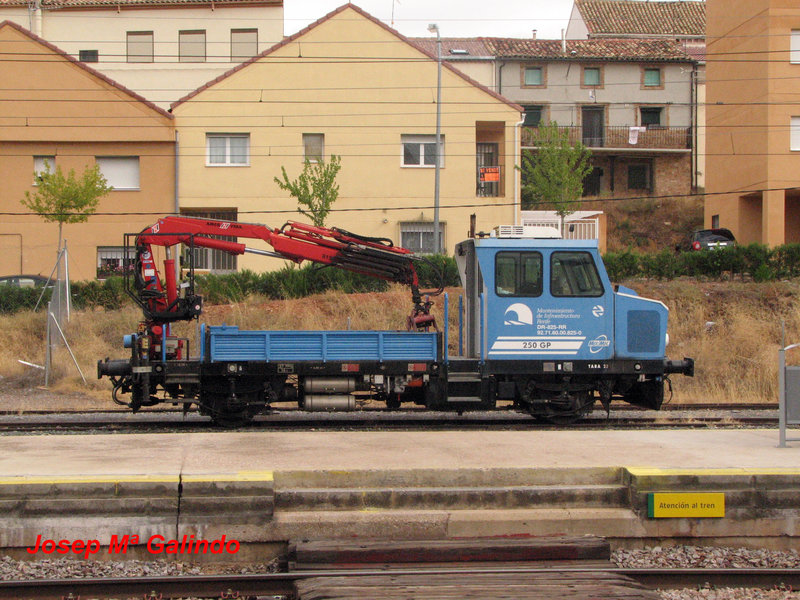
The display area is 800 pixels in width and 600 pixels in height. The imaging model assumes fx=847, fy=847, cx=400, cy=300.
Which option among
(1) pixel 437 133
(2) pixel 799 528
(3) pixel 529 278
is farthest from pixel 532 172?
(2) pixel 799 528

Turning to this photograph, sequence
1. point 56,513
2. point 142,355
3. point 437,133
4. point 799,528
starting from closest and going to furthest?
point 56,513
point 799,528
point 142,355
point 437,133

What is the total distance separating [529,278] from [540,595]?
24.9 ft

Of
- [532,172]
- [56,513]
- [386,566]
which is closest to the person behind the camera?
[386,566]

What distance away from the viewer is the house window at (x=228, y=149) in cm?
3278

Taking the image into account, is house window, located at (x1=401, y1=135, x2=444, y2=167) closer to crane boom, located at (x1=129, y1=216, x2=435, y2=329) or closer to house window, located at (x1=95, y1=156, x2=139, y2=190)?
house window, located at (x1=95, y1=156, x2=139, y2=190)

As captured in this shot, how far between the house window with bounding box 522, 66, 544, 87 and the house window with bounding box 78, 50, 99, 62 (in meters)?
24.3

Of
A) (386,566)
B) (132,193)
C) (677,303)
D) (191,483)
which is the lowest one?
(386,566)

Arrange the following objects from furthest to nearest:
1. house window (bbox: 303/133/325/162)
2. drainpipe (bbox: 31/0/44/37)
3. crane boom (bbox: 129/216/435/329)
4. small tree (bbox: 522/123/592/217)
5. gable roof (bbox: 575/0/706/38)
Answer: gable roof (bbox: 575/0/706/38), drainpipe (bbox: 31/0/44/37), small tree (bbox: 522/123/592/217), house window (bbox: 303/133/325/162), crane boom (bbox: 129/216/435/329)

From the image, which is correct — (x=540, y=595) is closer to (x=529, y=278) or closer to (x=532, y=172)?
(x=529, y=278)

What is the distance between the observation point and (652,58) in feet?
166

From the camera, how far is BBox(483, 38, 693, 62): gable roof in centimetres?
5041

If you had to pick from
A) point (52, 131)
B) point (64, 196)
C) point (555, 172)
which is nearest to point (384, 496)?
point (64, 196)

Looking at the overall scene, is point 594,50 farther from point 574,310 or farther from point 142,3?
point 574,310

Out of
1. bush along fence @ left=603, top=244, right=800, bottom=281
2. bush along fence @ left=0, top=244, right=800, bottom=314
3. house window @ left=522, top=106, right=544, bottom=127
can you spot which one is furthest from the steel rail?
house window @ left=522, top=106, right=544, bottom=127
